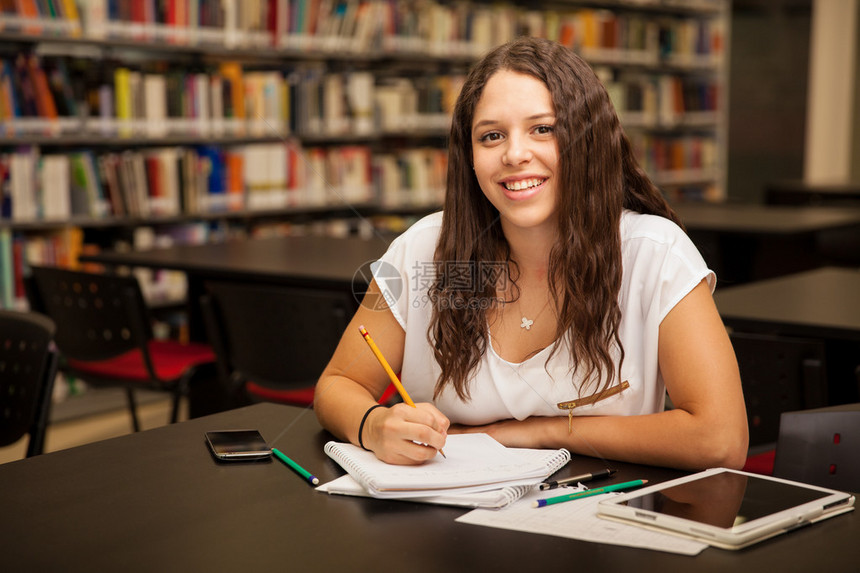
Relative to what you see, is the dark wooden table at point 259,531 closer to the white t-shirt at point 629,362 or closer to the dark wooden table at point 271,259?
the white t-shirt at point 629,362

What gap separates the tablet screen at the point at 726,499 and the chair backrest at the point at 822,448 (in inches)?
9.2

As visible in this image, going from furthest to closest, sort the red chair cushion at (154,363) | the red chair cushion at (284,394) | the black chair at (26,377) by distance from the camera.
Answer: the red chair cushion at (154,363), the red chair cushion at (284,394), the black chair at (26,377)

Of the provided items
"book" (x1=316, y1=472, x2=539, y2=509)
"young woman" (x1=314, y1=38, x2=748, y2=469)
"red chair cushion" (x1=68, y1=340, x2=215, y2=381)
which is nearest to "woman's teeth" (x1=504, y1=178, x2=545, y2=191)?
"young woman" (x1=314, y1=38, x2=748, y2=469)

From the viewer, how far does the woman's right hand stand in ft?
3.64

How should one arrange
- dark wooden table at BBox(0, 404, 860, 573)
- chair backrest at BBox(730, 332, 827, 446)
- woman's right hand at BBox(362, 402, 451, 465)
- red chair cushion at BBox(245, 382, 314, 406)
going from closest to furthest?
dark wooden table at BBox(0, 404, 860, 573) → woman's right hand at BBox(362, 402, 451, 465) → chair backrest at BBox(730, 332, 827, 446) → red chair cushion at BBox(245, 382, 314, 406)

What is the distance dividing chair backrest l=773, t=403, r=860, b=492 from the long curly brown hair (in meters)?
0.25

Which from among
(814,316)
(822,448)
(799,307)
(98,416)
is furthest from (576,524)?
(98,416)

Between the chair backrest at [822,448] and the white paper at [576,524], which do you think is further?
the chair backrest at [822,448]

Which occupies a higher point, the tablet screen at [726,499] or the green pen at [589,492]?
the tablet screen at [726,499]

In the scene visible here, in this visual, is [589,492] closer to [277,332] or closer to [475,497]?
[475,497]

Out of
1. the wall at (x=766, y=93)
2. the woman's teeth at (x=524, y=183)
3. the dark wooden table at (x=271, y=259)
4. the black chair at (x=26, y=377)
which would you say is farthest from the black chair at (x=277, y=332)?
the wall at (x=766, y=93)

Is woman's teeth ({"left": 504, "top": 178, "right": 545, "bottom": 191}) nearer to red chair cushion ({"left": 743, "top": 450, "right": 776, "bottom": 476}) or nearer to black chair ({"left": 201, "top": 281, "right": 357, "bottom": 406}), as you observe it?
red chair cushion ({"left": 743, "top": 450, "right": 776, "bottom": 476})

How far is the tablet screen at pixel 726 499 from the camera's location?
3.06 ft

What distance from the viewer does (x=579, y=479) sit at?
1092 millimetres
